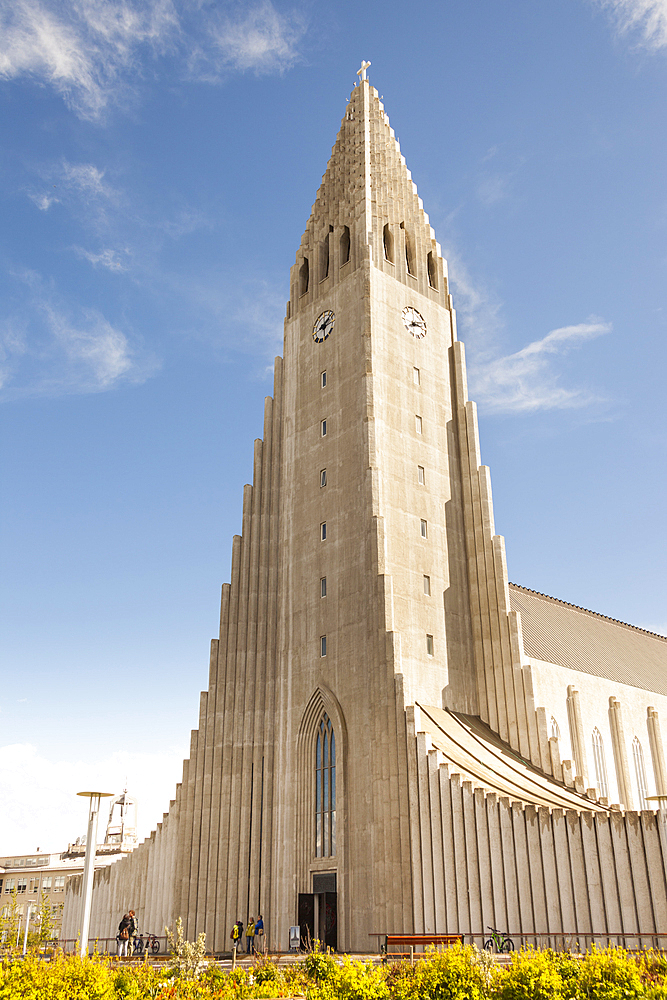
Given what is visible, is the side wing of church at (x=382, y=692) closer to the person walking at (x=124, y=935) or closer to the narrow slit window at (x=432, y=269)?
the narrow slit window at (x=432, y=269)

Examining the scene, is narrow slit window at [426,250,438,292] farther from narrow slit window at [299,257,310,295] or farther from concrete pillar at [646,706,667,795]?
concrete pillar at [646,706,667,795]

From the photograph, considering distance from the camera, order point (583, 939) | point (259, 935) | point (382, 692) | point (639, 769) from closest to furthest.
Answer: point (583, 939) → point (259, 935) → point (382, 692) → point (639, 769)

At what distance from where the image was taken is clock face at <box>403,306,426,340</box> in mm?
44375

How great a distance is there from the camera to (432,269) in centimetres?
4819

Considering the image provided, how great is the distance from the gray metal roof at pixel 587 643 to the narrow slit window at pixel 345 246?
21775 millimetres

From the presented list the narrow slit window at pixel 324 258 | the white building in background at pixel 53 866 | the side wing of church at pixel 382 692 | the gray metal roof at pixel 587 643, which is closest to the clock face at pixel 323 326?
the side wing of church at pixel 382 692

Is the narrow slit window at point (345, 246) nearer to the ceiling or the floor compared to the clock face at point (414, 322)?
nearer to the ceiling

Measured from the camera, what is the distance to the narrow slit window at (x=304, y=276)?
1943 inches

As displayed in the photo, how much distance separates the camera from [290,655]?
39938 millimetres

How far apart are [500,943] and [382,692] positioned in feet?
33.9

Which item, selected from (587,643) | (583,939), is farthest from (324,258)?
(583,939)

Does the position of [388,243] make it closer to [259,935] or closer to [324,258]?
[324,258]

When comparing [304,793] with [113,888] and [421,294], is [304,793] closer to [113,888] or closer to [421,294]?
[113,888]

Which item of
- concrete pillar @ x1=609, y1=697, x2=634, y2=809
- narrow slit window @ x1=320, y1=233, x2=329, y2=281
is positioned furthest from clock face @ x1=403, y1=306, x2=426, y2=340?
concrete pillar @ x1=609, y1=697, x2=634, y2=809
